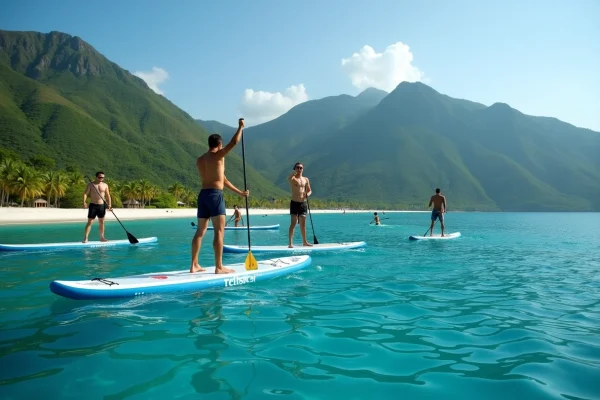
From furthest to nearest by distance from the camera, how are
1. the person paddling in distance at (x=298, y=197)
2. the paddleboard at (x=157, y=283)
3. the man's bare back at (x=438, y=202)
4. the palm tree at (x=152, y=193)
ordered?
the palm tree at (x=152, y=193), the man's bare back at (x=438, y=202), the person paddling in distance at (x=298, y=197), the paddleboard at (x=157, y=283)

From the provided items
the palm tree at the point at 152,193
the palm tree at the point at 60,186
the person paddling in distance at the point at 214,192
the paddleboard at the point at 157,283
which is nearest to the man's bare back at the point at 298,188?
the paddleboard at the point at 157,283

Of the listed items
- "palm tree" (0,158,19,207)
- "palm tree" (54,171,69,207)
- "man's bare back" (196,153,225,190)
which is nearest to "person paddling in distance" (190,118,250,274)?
"man's bare back" (196,153,225,190)

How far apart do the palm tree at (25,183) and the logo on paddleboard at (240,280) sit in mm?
73963

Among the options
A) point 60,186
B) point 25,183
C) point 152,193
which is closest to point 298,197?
point 25,183

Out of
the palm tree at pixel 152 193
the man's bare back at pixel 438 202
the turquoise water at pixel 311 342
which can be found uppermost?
the palm tree at pixel 152 193

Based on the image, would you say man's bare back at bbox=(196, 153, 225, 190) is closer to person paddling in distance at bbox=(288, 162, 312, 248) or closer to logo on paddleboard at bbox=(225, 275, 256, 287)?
logo on paddleboard at bbox=(225, 275, 256, 287)

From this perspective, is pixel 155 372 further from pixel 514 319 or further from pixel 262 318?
pixel 514 319

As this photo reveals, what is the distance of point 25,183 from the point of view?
2537 inches

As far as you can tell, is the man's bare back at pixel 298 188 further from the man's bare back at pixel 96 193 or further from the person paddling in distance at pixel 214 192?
the man's bare back at pixel 96 193

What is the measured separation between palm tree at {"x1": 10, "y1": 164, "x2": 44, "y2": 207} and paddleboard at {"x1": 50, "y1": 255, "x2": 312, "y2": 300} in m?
73.4

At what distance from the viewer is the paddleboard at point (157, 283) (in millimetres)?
6113

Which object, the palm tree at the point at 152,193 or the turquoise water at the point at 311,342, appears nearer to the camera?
the turquoise water at the point at 311,342

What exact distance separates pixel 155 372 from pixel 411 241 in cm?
1879

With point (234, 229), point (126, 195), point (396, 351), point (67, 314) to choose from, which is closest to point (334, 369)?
point (396, 351)
